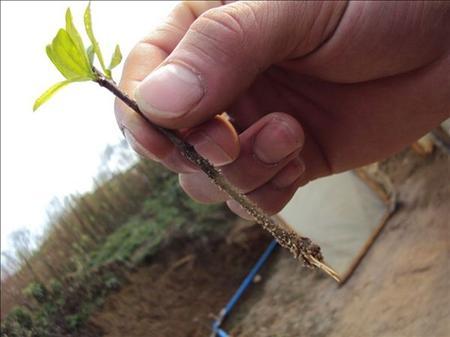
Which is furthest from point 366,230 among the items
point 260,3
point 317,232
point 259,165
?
point 260,3

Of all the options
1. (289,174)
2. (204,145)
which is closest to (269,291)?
(289,174)

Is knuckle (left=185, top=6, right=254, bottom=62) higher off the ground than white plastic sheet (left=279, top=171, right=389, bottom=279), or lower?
higher

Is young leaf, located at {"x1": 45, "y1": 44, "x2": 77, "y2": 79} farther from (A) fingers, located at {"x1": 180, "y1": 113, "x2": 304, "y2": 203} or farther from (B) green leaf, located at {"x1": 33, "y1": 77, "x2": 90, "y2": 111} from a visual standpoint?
(A) fingers, located at {"x1": 180, "y1": 113, "x2": 304, "y2": 203}

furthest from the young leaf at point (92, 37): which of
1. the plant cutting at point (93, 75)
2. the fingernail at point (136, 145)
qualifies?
the fingernail at point (136, 145)

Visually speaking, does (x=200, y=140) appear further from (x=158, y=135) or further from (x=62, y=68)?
(x=62, y=68)

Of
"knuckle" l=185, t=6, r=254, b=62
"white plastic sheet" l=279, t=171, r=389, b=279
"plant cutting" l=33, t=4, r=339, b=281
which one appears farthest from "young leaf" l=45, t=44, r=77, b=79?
"white plastic sheet" l=279, t=171, r=389, b=279

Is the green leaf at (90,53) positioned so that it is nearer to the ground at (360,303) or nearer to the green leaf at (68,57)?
the green leaf at (68,57)

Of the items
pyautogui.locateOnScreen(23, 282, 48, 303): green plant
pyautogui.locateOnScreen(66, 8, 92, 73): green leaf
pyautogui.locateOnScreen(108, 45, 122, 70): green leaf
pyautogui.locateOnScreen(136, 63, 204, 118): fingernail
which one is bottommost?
pyautogui.locateOnScreen(23, 282, 48, 303): green plant
